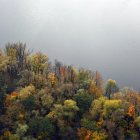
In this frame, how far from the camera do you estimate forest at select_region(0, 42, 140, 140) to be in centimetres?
10112

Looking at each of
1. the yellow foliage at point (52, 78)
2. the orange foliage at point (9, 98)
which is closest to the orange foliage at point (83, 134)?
the orange foliage at point (9, 98)

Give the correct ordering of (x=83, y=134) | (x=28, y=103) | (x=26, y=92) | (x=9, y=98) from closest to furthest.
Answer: (x=83, y=134), (x=28, y=103), (x=26, y=92), (x=9, y=98)

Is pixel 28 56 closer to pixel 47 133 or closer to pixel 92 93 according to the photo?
pixel 92 93

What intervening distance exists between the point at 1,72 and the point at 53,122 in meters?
21.2

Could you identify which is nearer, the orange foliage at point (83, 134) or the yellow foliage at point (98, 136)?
the yellow foliage at point (98, 136)

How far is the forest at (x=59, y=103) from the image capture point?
101125mm

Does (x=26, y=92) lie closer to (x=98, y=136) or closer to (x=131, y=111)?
(x=98, y=136)

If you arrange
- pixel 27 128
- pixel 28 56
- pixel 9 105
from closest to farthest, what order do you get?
pixel 27 128 → pixel 9 105 → pixel 28 56

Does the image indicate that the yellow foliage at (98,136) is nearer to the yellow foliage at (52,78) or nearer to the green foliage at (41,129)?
the green foliage at (41,129)

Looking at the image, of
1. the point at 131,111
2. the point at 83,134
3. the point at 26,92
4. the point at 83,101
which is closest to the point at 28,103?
the point at 26,92

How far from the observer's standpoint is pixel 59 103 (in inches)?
4294

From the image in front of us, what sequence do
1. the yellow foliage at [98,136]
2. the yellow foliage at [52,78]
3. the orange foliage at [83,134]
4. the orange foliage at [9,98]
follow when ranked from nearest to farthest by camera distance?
the yellow foliage at [98,136], the orange foliage at [83,134], the orange foliage at [9,98], the yellow foliage at [52,78]

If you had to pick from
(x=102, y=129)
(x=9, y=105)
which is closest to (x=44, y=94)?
(x=9, y=105)

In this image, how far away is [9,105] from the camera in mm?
106812
